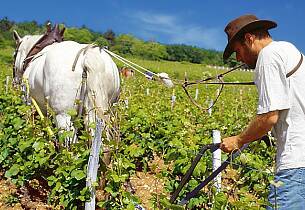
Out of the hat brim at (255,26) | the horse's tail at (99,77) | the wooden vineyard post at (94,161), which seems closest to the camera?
the hat brim at (255,26)

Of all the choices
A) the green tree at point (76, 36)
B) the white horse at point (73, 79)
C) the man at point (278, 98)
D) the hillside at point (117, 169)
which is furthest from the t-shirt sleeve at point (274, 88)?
the green tree at point (76, 36)

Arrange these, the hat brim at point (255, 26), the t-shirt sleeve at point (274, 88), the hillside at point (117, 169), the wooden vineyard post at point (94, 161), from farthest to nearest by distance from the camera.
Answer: the wooden vineyard post at point (94, 161) < the hillside at point (117, 169) < the hat brim at point (255, 26) < the t-shirt sleeve at point (274, 88)

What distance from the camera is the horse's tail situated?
4.50 m

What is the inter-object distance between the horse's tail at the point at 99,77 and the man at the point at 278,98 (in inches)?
84.3

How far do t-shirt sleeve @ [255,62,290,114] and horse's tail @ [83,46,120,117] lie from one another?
2.31m

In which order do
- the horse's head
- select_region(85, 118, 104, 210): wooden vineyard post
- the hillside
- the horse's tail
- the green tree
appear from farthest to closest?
1. the green tree
2. the horse's head
3. the horse's tail
4. select_region(85, 118, 104, 210): wooden vineyard post
5. the hillside

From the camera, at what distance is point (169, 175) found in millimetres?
3990

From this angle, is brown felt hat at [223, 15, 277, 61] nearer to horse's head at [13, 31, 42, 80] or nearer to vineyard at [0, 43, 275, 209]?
vineyard at [0, 43, 275, 209]

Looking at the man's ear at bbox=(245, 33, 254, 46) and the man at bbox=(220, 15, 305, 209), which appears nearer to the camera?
the man at bbox=(220, 15, 305, 209)

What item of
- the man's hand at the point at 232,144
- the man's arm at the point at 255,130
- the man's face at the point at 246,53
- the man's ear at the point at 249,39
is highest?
the man's ear at the point at 249,39

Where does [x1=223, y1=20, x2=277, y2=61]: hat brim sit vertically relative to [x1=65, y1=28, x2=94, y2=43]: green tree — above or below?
below

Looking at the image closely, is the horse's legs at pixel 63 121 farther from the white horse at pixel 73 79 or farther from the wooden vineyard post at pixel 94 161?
the wooden vineyard post at pixel 94 161

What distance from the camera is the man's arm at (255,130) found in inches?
85.9

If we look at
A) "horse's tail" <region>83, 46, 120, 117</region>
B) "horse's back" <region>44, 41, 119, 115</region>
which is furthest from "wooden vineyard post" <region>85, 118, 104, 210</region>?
"horse's back" <region>44, 41, 119, 115</region>
